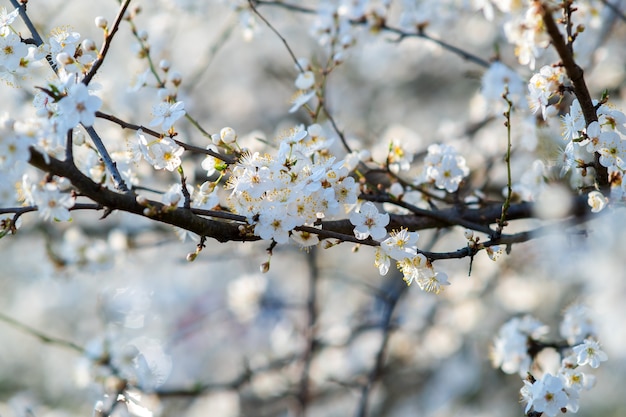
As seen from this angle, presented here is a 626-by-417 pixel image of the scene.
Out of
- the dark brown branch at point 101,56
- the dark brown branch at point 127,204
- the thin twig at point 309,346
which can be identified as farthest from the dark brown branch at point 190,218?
the thin twig at point 309,346

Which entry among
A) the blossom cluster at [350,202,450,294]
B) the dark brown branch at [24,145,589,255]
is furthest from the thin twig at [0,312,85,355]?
the blossom cluster at [350,202,450,294]

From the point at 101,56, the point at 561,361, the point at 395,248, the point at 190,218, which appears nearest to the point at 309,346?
the point at 561,361

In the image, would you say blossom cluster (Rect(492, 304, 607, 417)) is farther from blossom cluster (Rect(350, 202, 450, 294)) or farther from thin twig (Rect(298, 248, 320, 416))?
thin twig (Rect(298, 248, 320, 416))

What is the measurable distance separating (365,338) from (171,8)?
2.83 metres

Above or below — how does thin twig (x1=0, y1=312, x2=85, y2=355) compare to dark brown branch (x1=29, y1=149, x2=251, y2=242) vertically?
above

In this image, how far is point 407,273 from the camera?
1.68 metres

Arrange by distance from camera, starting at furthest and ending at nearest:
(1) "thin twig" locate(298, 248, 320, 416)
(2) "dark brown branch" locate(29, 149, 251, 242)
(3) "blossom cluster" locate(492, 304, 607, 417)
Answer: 1. (1) "thin twig" locate(298, 248, 320, 416)
2. (3) "blossom cluster" locate(492, 304, 607, 417)
3. (2) "dark brown branch" locate(29, 149, 251, 242)

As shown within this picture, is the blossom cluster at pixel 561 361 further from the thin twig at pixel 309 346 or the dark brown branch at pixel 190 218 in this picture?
the thin twig at pixel 309 346

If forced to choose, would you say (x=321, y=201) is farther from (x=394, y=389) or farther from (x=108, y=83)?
(x=394, y=389)

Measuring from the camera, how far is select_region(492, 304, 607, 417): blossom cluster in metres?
1.80

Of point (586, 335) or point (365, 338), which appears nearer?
point (586, 335)

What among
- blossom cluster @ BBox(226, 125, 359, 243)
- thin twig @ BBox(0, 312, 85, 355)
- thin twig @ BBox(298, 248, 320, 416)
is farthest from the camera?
thin twig @ BBox(298, 248, 320, 416)

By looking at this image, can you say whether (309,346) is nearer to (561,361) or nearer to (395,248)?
(561,361)

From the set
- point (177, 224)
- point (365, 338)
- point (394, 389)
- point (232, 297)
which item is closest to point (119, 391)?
point (177, 224)
